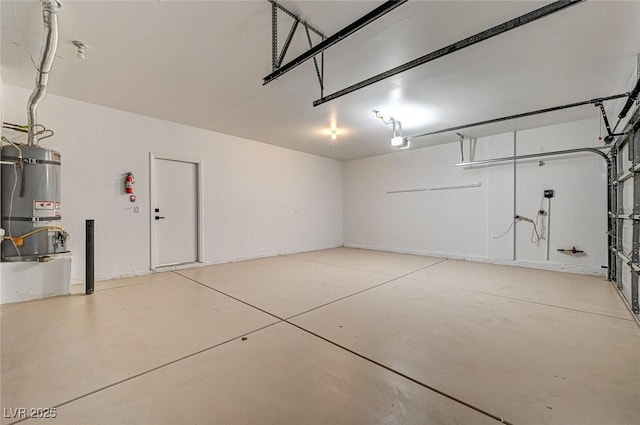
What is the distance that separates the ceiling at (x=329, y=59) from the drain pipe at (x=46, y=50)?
0.35ft

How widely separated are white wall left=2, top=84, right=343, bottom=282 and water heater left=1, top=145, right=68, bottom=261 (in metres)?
0.52

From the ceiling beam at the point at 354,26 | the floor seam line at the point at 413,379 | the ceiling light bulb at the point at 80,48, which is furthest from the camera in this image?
the ceiling light bulb at the point at 80,48

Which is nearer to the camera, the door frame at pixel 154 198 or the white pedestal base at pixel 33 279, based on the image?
the white pedestal base at pixel 33 279

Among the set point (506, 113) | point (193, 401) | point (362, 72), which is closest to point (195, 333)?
point (193, 401)

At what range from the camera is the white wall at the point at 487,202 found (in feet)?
14.8

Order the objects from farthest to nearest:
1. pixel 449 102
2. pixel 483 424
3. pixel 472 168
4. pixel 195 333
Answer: pixel 472 168
pixel 449 102
pixel 195 333
pixel 483 424

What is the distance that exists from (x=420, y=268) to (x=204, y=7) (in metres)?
4.93

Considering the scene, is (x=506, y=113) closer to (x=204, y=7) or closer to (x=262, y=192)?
(x=204, y=7)

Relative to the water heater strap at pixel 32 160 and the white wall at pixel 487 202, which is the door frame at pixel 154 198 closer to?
the water heater strap at pixel 32 160

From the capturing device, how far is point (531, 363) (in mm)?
1863

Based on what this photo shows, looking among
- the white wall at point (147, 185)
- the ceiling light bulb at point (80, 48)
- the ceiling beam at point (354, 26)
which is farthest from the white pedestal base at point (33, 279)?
the ceiling beam at point (354, 26)

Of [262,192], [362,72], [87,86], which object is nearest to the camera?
[362,72]

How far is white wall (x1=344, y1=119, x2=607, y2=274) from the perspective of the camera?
4.51 meters

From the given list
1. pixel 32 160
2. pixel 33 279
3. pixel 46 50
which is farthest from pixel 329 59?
pixel 33 279
